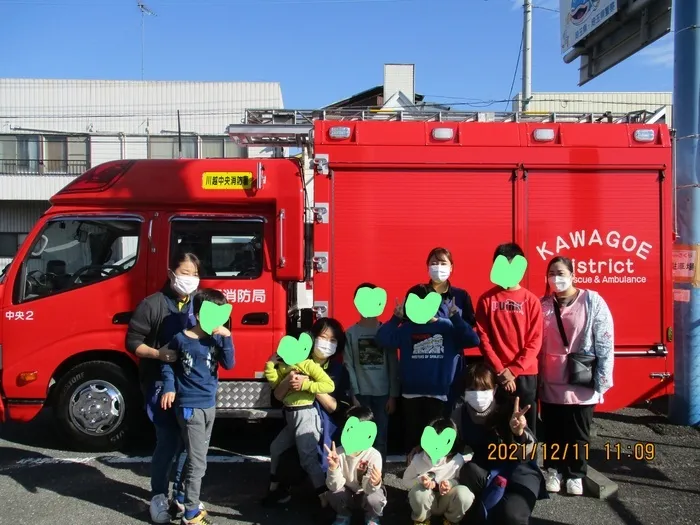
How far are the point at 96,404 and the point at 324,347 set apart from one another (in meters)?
2.48

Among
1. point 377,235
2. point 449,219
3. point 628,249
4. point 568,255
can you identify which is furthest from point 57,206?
point 628,249

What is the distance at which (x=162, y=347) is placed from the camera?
13.0ft

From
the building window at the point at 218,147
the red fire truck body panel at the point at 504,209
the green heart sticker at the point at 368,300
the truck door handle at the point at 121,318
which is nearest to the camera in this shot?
the green heart sticker at the point at 368,300

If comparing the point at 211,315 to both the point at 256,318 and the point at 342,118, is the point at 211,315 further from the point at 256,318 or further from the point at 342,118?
the point at 342,118

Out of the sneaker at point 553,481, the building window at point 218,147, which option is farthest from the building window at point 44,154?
the sneaker at point 553,481

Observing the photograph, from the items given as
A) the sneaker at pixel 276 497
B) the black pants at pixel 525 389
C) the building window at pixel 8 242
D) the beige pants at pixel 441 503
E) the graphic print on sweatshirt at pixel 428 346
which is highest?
the building window at pixel 8 242

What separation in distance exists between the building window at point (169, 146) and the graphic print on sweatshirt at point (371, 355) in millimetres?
17982

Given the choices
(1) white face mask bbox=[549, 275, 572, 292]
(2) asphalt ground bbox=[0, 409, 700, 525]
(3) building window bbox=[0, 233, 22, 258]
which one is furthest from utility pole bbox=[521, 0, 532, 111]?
(3) building window bbox=[0, 233, 22, 258]

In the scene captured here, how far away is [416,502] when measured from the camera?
373 centimetres

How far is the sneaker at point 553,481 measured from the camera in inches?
176

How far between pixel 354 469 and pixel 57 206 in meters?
3.70

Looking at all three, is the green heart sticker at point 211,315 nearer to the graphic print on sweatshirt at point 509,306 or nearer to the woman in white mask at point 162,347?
the woman in white mask at point 162,347

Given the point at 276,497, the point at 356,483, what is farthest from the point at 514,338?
the point at 276,497

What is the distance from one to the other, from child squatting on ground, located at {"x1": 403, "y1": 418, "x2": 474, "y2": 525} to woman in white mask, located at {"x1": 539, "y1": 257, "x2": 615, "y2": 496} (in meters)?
1.10
